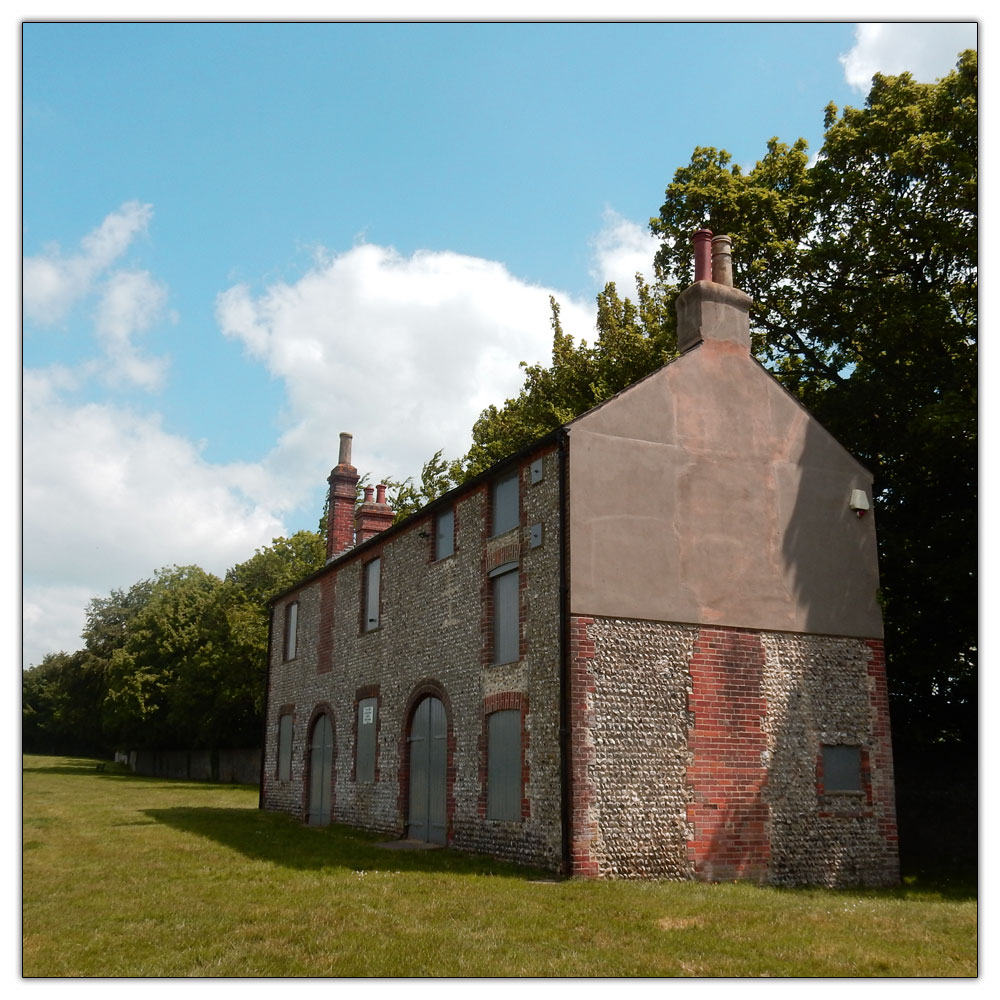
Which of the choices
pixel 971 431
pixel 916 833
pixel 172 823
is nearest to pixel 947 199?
pixel 971 431

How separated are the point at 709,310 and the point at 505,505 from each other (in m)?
5.15

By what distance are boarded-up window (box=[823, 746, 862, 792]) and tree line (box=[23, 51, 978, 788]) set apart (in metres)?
3.01

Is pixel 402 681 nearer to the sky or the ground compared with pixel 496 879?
nearer to the sky

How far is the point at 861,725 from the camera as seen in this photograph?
670 inches

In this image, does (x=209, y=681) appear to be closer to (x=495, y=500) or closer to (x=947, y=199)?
(x=495, y=500)

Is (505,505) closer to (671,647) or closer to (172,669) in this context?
(671,647)

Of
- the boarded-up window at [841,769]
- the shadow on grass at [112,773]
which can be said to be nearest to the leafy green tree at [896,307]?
the boarded-up window at [841,769]

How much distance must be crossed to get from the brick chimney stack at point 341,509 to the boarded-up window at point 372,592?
6.88 meters

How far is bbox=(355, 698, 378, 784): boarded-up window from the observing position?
71.2 feet

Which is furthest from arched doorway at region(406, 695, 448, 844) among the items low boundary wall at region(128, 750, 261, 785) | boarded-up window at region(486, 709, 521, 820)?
low boundary wall at region(128, 750, 261, 785)

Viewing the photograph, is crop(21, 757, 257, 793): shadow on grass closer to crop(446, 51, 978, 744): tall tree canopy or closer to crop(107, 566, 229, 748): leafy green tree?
crop(107, 566, 229, 748): leafy green tree

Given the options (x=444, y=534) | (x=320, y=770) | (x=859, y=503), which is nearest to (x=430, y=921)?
(x=444, y=534)

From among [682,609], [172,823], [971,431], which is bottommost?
[172,823]

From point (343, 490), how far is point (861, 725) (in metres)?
18.8
